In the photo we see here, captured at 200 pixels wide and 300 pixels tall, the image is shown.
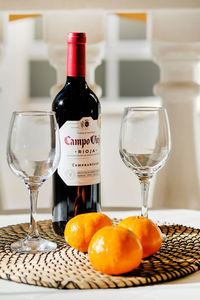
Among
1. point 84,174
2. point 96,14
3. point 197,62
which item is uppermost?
point 96,14

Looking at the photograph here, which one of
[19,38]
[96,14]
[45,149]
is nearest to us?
[45,149]

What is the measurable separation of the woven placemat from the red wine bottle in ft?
0.22

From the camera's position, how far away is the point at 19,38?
15.7 ft

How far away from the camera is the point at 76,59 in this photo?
2.69 feet

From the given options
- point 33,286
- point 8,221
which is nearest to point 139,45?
point 8,221

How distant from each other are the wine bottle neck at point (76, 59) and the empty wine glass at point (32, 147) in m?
0.11

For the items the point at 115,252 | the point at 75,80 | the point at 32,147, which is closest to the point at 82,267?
the point at 115,252

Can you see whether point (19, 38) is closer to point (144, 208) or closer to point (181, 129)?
point (181, 129)

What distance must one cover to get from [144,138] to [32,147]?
0.19 metres

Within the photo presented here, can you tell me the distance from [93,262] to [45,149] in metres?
0.18

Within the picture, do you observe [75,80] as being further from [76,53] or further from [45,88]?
[45,88]

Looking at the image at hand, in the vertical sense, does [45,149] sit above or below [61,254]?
above

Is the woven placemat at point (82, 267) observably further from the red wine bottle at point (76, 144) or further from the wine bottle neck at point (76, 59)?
the wine bottle neck at point (76, 59)

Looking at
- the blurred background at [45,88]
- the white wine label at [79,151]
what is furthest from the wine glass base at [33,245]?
the blurred background at [45,88]
